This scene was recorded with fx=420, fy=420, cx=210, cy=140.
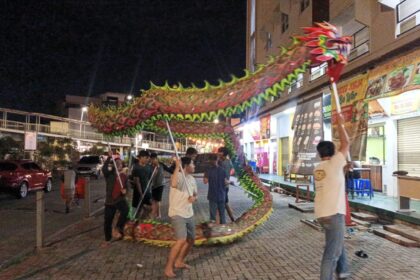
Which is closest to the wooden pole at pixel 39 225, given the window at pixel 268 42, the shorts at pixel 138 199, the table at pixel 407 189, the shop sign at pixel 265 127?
the shorts at pixel 138 199

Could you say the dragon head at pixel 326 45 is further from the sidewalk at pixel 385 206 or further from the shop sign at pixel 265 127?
the shop sign at pixel 265 127

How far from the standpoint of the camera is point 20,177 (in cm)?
1756

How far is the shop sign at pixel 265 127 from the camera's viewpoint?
92.5 feet

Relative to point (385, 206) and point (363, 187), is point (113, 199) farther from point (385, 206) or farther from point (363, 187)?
point (363, 187)

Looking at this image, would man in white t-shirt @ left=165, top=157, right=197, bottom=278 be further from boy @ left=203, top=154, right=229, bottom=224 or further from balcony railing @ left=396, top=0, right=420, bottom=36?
balcony railing @ left=396, top=0, right=420, bottom=36

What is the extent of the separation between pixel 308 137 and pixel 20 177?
39.1 feet

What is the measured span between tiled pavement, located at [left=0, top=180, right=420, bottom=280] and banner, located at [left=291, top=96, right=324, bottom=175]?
3.63m

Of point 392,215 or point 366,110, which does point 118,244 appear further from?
point 366,110

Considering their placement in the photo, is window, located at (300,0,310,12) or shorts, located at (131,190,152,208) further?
window, located at (300,0,310,12)

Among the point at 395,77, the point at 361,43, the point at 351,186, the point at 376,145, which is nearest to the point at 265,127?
the point at 361,43

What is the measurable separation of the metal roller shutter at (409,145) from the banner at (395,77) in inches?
69.1

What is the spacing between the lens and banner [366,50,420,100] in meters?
10.3

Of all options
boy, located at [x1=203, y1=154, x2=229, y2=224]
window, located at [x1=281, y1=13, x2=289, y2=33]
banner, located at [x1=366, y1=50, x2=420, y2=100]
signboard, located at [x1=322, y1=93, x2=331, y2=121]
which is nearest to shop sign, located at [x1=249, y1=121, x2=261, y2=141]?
window, located at [x1=281, y1=13, x2=289, y2=33]

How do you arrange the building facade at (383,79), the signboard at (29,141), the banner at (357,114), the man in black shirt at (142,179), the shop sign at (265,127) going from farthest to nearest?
the shop sign at (265,127), the signboard at (29,141), the banner at (357,114), the building facade at (383,79), the man in black shirt at (142,179)
